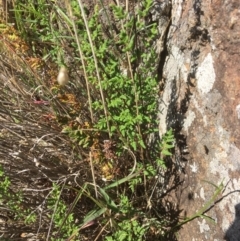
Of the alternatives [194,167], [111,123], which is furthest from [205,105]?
[111,123]

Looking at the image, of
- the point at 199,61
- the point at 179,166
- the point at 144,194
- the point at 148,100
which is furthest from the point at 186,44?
the point at 144,194

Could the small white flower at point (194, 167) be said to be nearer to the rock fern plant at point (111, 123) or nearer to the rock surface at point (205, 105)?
the rock surface at point (205, 105)

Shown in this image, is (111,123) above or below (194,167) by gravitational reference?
above

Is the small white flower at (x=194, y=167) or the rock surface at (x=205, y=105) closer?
the rock surface at (x=205, y=105)

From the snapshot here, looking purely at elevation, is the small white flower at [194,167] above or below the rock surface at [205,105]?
below

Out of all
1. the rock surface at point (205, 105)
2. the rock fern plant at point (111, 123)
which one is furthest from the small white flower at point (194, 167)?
the rock fern plant at point (111, 123)

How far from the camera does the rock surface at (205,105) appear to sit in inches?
61.7

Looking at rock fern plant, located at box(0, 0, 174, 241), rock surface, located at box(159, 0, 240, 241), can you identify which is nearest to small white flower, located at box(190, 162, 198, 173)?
rock surface, located at box(159, 0, 240, 241)

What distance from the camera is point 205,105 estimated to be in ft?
5.50

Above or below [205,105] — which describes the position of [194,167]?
below

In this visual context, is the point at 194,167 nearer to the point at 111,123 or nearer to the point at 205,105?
the point at 205,105

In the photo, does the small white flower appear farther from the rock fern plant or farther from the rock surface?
the rock fern plant

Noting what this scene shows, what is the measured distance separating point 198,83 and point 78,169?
24.4 inches

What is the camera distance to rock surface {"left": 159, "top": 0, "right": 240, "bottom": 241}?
5.14 ft
